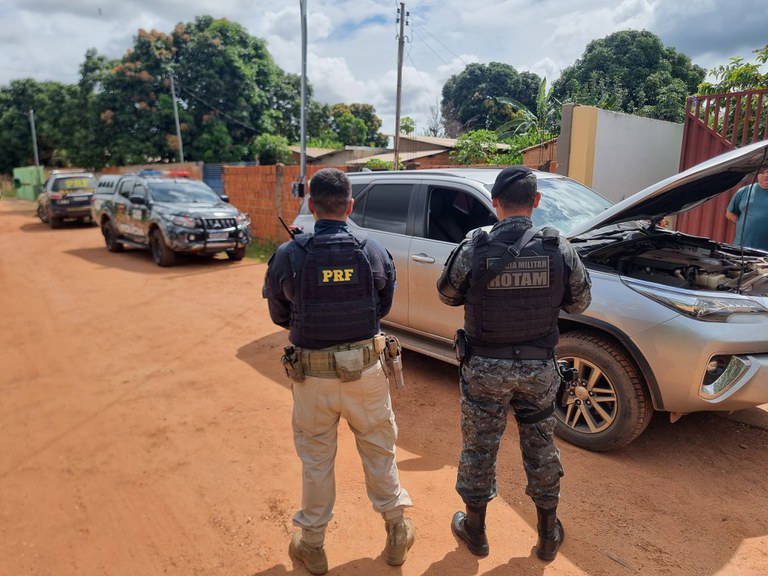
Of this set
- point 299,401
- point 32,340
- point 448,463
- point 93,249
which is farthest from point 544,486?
point 93,249

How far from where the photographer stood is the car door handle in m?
4.31

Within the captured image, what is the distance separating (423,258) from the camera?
437cm

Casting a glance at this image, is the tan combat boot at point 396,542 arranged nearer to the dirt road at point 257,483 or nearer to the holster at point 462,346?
the dirt road at point 257,483

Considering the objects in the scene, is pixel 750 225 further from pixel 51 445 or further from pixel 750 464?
pixel 51 445

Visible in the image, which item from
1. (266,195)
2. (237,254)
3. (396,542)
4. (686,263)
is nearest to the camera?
(396,542)

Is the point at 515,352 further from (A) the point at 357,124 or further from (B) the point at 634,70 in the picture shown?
(A) the point at 357,124

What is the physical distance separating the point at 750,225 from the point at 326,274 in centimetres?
454

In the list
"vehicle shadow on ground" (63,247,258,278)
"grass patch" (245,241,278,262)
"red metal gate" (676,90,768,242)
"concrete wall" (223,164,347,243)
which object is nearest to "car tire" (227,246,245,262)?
"vehicle shadow on ground" (63,247,258,278)

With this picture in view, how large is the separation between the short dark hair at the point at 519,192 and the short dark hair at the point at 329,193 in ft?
2.38

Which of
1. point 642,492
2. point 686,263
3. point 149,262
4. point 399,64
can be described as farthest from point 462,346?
point 399,64

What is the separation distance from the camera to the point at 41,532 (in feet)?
8.96

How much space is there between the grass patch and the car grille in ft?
3.36

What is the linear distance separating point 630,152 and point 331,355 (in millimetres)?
8963

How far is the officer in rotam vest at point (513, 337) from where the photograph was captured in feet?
7.73
